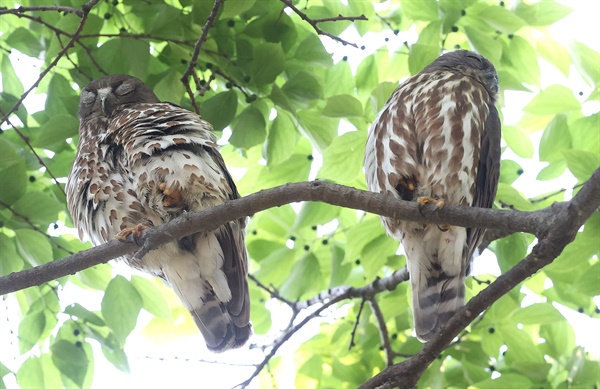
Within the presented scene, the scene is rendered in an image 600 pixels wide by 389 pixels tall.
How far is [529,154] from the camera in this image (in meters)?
5.41

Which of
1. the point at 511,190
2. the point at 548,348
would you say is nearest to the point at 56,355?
the point at 511,190

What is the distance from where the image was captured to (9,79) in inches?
216

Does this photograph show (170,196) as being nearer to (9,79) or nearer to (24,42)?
(24,42)

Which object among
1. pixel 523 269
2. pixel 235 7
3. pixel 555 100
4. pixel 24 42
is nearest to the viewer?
pixel 523 269

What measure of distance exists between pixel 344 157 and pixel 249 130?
0.59 m

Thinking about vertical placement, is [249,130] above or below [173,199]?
above

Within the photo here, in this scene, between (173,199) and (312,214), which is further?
(312,214)

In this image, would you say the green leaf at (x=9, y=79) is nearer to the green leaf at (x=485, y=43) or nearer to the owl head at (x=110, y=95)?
the owl head at (x=110, y=95)

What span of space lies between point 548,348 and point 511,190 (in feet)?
4.29

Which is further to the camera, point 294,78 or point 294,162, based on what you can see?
point 294,162

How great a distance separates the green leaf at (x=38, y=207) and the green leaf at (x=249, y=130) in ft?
3.53

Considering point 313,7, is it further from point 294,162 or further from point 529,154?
point 529,154

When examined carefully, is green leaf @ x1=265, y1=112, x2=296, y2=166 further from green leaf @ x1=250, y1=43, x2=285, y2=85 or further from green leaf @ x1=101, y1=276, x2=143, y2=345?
green leaf @ x1=101, y1=276, x2=143, y2=345

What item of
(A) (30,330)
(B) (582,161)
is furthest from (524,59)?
(A) (30,330)
